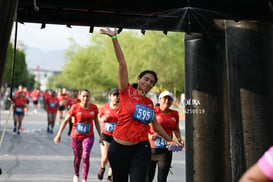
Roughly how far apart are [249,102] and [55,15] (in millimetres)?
2863

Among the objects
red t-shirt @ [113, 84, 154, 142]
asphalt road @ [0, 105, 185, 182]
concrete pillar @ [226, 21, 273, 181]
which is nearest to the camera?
red t-shirt @ [113, 84, 154, 142]

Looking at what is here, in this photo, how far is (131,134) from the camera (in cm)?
383

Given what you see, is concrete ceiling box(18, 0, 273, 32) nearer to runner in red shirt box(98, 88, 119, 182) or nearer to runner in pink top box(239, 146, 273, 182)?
runner in red shirt box(98, 88, 119, 182)

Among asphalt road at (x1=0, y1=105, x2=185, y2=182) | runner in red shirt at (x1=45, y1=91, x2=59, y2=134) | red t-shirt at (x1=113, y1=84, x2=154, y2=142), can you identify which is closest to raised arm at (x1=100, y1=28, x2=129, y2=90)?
red t-shirt at (x1=113, y1=84, x2=154, y2=142)

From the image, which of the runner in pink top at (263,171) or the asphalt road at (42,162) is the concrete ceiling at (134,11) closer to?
the asphalt road at (42,162)

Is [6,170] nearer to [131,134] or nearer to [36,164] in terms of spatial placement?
[36,164]

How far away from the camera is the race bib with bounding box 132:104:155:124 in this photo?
12.7ft

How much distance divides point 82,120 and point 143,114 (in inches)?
121

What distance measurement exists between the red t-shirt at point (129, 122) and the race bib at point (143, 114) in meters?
0.04

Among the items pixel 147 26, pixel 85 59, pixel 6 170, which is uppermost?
pixel 85 59

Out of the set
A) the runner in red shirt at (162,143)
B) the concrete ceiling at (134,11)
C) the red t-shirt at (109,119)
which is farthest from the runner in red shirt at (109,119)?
the concrete ceiling at (134,11)

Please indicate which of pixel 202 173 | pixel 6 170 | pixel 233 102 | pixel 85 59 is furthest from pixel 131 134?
pixel 85 59

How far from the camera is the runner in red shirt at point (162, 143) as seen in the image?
5.44m

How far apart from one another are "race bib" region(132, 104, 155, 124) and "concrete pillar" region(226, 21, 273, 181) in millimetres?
1493
